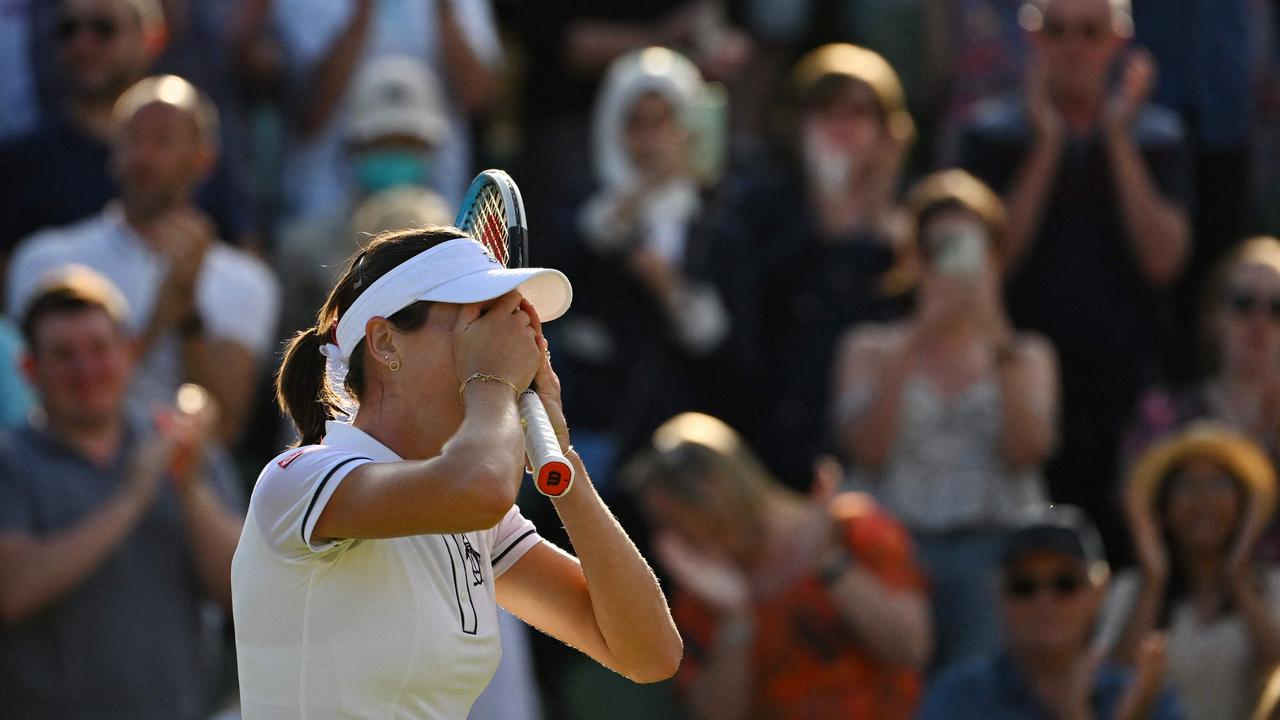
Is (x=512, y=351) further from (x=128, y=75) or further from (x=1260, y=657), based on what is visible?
(x=128, y=75)

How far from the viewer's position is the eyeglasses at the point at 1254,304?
22.9 ft

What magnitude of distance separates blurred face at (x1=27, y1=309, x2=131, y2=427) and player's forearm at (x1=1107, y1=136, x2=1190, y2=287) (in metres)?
3.60

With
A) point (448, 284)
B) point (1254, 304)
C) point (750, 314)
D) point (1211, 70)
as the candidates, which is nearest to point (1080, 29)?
point (1211, 70)

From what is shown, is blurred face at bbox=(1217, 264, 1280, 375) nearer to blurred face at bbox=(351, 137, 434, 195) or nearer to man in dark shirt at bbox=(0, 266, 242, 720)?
blurred face at bbox=(351, 137, 434, 195)

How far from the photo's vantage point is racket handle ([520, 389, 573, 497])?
2.88 m

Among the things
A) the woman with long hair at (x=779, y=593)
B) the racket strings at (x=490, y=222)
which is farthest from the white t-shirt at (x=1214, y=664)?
the racket strings at (x=490, y=222)

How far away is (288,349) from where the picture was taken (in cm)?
332

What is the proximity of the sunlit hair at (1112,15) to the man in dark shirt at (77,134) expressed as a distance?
10.4 feet

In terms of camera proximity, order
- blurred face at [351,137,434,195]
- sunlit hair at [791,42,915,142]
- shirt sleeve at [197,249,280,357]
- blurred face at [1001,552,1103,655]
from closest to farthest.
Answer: blurred face at [1001,552,1103,655]
shirt sleeve at [197,249,280,357]
sunlit hair at [791,42,915,142]
blurred face at [351,137,434,195]

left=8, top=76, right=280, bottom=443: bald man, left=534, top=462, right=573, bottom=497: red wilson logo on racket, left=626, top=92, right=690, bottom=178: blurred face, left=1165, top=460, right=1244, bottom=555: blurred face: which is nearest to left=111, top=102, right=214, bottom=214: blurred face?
left=8, top=76, right=280, bottom=443: bald man

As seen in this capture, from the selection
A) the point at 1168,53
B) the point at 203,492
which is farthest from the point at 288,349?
the point at 1168,53

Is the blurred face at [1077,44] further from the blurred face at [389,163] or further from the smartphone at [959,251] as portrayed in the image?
the blurred face at [389,163]

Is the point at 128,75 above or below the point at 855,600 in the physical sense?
above

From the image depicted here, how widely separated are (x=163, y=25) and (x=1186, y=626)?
14.7 ft
